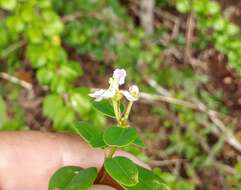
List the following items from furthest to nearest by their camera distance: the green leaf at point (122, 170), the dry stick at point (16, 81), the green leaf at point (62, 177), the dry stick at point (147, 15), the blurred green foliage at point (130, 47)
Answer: the dry stick at point (147, 15) < the dry stick at point (16, 81) < the blurred green foliage at point (130, 47) < the green leaf at point (62, 177) < the green leaf at point (122, 170)

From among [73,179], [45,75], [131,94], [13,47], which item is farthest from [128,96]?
[13,47]

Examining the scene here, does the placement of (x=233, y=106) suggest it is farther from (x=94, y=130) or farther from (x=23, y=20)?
(x=94, y=130)

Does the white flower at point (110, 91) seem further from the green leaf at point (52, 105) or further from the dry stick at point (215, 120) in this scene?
the dry stick at point (215, 120)

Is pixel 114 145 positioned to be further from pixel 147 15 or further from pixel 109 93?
pixel 147 15

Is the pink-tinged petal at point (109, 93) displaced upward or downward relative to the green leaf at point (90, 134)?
upward

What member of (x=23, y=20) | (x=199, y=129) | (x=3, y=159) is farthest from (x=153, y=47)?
(x=3, y=159)

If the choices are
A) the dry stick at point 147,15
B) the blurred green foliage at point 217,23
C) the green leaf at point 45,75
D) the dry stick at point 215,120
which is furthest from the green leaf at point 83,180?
the dry stick at point 147,15

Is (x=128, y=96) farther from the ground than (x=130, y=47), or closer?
farther from the ground
